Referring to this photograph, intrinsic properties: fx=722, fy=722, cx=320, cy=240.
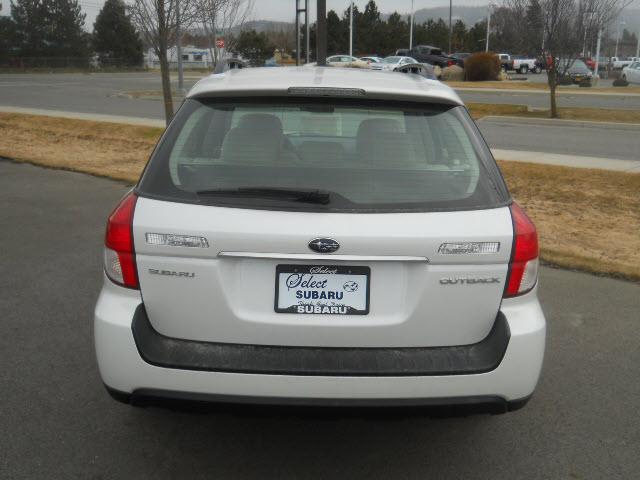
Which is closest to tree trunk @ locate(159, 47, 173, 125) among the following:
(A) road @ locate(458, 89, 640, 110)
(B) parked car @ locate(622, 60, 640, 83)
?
(A) road @ locate(458, 89, 640, 110)

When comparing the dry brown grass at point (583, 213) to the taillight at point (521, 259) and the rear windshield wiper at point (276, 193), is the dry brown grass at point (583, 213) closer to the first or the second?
the taillight at point (521, 259)

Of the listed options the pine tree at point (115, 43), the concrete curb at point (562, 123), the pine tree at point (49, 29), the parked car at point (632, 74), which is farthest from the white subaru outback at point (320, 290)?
the pine tree at point (115, 43)

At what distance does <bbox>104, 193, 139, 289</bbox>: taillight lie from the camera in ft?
9.34

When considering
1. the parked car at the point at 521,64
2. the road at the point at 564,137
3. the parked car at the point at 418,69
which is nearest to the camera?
the parked car at the point at 418,69

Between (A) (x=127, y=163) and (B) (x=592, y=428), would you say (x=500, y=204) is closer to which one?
(B) (x=592, y=428)

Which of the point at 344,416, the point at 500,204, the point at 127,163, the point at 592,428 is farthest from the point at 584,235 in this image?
the point at 127,163

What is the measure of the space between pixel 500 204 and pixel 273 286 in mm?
978

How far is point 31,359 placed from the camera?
429 cm

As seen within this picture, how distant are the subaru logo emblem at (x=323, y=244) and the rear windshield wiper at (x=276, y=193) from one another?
0.59 ft

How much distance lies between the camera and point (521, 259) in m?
2.86

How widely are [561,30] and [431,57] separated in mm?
36074

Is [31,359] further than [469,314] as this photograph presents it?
Yes

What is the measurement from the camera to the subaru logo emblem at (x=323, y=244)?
2.70 metres

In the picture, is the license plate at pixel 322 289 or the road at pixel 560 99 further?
the road at pixel 560 99
